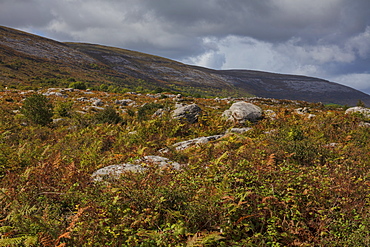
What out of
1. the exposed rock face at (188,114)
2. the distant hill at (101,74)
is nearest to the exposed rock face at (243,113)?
the exposed rock face at (188,114)

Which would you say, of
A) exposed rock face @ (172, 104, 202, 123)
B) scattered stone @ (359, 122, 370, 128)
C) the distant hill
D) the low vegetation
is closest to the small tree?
the low vegetation

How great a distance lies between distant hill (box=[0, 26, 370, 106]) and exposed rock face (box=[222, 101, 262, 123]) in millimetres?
37421

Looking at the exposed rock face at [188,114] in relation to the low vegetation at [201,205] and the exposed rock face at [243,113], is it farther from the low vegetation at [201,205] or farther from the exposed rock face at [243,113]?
the low vegetation at [201,205]

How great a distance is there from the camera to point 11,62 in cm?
8056

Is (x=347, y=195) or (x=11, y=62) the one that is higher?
(x=11, y=62)

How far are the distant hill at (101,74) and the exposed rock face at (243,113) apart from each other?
3742cm

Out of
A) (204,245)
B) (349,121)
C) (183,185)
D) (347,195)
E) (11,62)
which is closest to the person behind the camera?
(204,245)

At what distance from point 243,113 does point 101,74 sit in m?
115

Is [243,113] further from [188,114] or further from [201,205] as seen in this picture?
[201,205]

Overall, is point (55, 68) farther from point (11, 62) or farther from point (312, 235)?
point (312, 235)

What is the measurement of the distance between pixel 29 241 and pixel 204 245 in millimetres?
2213

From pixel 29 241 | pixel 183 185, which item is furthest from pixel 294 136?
pixel 29 241

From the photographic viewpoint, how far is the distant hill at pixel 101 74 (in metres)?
73.9

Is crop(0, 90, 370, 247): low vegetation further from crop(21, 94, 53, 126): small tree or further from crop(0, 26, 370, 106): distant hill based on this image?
crop(0, 26, 370, 106): distant hill
